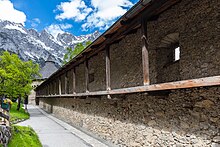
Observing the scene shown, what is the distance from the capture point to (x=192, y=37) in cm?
616

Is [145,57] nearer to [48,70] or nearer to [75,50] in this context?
[75,50]

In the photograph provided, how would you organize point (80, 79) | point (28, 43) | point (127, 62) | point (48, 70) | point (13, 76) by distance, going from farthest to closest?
point (28, 43), point (48, 70), point (13, 76), point (80, 79), point (127, 62)

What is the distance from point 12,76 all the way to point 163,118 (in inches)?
581

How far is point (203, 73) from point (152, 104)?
154cm

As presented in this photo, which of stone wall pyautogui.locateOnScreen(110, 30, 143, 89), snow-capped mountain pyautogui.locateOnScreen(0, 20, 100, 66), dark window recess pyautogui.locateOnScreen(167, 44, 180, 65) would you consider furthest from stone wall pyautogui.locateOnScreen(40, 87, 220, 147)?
snow-capped mountain pyautogui.locateOnScreen(0, 20, 100, 66)

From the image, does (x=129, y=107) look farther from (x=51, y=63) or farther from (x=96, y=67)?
(x=51, y=63)

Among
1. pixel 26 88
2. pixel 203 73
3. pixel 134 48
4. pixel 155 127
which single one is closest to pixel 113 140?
pixel 155 127

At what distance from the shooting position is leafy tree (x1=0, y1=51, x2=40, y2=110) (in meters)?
17.3

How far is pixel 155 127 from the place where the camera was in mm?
5801

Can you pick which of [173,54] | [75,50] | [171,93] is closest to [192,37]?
[173,54]

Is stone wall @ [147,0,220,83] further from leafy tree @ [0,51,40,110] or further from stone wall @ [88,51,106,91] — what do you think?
leafy tree @ [0,51,40,110]

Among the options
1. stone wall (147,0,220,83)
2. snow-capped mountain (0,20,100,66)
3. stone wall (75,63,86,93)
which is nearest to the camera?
stone wall (147,0,220,83)

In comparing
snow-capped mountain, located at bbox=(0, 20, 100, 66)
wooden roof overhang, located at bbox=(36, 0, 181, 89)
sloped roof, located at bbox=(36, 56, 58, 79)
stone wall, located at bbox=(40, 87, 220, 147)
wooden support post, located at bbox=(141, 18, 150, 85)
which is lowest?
stone wall, located at bbox=(40, 87, 220, 147)

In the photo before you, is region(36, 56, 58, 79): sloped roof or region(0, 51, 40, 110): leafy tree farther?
region(36, 56, 58, 79): sloped roof
